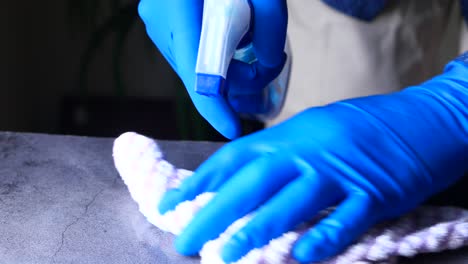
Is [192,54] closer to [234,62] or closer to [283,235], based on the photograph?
[234,62]

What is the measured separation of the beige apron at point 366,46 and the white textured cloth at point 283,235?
1.34ft

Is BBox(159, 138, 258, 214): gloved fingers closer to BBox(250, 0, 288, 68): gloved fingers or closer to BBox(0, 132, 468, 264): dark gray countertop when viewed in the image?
BBox(0, 132, 468, 264): dark gray countertop

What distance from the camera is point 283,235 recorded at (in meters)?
0.63

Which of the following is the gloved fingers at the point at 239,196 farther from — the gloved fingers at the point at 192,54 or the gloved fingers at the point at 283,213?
the gloved fingers at the point at 192,54

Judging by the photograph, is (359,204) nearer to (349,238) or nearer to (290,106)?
(349,238)

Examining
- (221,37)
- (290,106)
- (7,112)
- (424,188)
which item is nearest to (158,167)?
(221,37)

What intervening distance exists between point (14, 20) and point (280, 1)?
1.46m

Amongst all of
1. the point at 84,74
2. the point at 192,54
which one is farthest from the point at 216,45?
the point at 84,74

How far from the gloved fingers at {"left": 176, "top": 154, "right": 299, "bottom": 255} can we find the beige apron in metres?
0.48

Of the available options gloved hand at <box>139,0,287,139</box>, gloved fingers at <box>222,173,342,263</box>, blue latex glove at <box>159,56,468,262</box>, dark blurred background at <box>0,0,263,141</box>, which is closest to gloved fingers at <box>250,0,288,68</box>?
gloved hand at <box>139,0,287,139</box>

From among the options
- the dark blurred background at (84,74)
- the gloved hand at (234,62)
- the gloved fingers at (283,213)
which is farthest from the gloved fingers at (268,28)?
the dark blurred background at (84,74)

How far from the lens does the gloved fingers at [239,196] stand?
0.63 meters

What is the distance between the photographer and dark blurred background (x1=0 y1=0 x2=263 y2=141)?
1929 millimetres

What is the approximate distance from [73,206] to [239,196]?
10.1 inches
